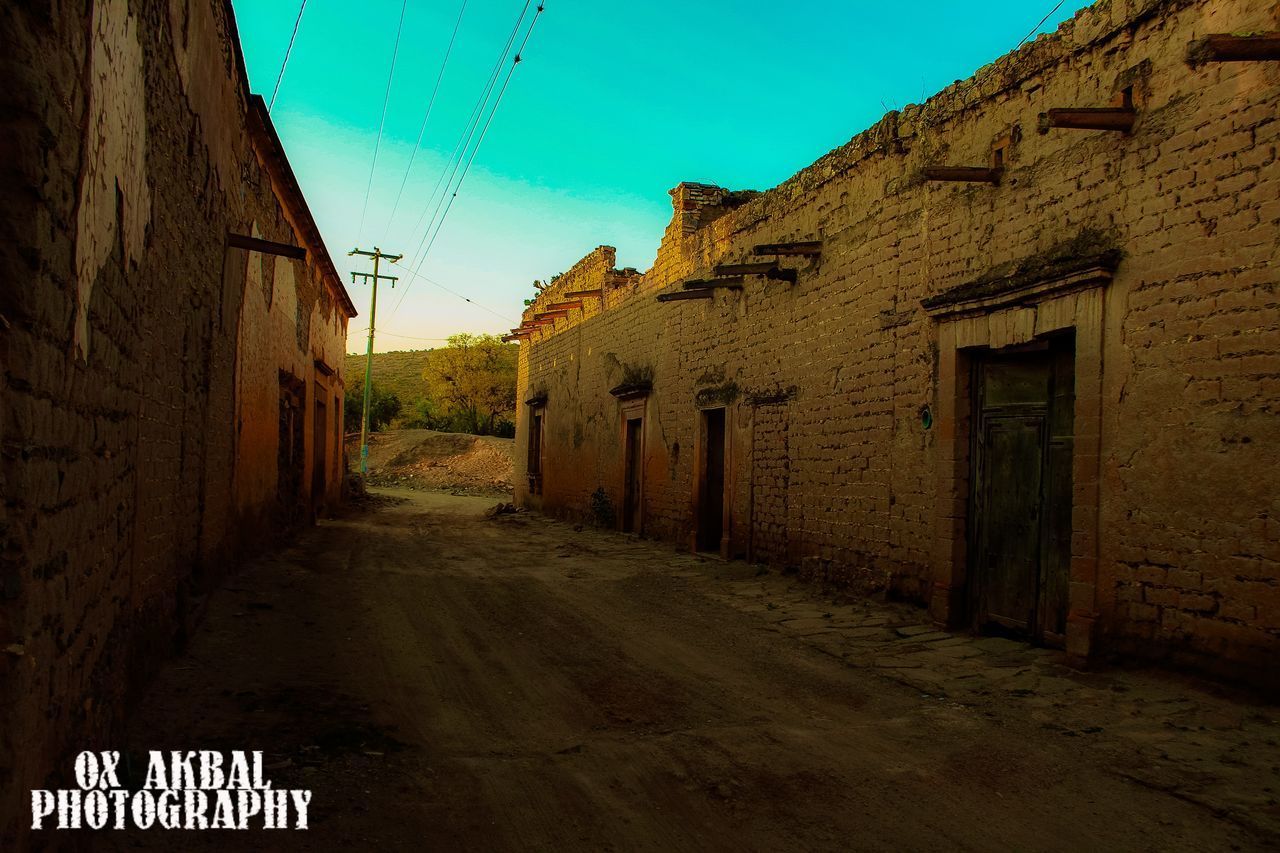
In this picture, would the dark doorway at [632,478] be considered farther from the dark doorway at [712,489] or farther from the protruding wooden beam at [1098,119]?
the protruding wooden beam at [1098,119]

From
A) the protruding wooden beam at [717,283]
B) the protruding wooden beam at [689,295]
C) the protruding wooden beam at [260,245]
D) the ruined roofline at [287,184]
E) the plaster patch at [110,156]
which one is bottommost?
the plaster patch at [110,156]

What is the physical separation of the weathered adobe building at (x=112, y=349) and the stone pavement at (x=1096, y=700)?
438cm

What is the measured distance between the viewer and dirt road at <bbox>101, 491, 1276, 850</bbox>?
3.11 m

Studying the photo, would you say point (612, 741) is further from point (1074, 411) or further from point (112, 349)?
point (1074, 411)

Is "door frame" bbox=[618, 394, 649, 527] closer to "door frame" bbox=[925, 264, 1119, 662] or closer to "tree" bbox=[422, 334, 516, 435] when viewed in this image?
"door frame" bbox=[925, 264, 1119, 662]

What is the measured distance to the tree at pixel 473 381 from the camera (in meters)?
45.5

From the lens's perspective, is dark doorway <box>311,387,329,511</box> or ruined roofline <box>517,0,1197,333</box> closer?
ruined roofline <box>517,0,1197,333</box>

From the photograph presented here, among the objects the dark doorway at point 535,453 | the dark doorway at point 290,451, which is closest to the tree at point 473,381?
the dark doorway at point 535,453

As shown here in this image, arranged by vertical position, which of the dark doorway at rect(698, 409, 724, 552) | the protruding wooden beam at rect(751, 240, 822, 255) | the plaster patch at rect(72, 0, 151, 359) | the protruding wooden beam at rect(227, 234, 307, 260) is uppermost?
the protruding wooden beam at rect(751, 240, 822, 255)

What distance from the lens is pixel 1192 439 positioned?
5215mm

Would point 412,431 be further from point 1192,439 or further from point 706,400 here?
point 1192,439

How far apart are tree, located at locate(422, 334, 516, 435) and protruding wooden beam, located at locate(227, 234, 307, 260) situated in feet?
121

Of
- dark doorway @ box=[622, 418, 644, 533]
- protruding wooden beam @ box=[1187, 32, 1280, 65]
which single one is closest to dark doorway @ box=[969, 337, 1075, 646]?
protruding wooden beam @ box=[1187, 32, 1280, 65]

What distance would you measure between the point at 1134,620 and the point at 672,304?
9394mm
